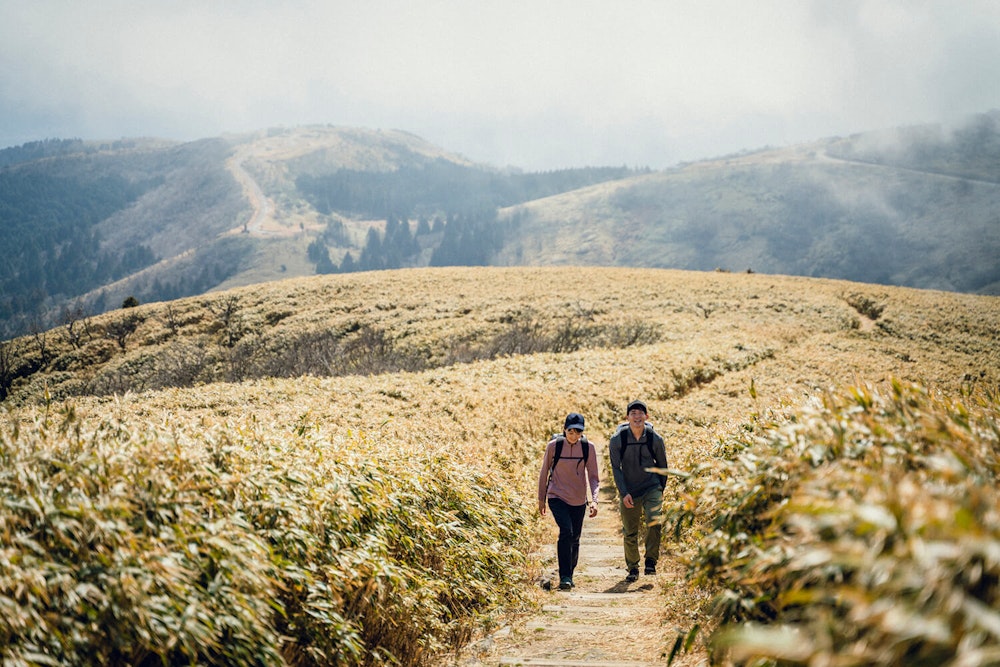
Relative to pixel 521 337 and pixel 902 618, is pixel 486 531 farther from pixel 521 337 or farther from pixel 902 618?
pixel 521 337

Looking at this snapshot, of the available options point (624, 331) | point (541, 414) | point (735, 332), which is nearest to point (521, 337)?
point (624, 331)

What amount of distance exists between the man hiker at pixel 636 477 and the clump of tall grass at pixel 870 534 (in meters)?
3.90

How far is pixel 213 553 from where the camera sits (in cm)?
460

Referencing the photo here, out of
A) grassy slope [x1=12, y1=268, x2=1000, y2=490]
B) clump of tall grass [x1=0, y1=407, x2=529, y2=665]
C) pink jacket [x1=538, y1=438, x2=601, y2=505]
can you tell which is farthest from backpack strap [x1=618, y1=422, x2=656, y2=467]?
clump of tall grass [x1=0, y1=407, x2=529, y2=665]

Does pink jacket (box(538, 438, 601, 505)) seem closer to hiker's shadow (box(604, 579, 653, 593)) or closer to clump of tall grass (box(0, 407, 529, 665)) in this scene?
hiker's shadow (box(604, 579, 653, 593))

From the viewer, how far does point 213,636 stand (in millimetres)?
4273

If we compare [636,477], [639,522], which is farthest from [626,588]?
[636,477]

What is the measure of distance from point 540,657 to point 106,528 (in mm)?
4226

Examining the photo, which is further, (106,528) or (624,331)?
(624,331)

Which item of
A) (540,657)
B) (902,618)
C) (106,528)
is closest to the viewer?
(902,618)

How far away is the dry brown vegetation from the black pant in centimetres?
86

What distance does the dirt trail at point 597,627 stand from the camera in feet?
21.6

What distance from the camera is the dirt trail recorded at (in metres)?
6.57

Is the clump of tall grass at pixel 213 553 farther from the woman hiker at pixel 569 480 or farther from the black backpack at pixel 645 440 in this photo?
the black backpack at pixel 645 440
